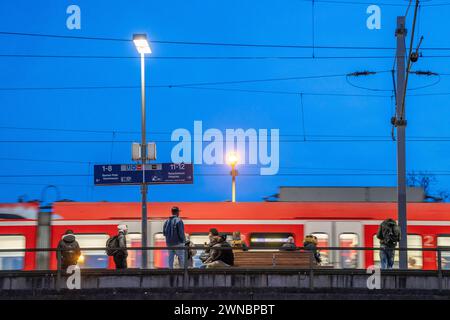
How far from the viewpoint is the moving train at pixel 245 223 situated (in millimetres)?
21391

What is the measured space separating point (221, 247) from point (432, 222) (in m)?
9.39

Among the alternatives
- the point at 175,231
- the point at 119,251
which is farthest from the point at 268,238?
the point at 119,251

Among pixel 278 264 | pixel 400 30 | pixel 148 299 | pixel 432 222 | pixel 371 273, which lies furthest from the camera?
pixel 432 222

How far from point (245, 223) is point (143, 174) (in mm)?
3470

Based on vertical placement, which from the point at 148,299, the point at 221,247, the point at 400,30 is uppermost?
the point at 400,30

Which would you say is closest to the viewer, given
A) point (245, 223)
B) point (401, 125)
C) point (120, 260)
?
point (120, 260)

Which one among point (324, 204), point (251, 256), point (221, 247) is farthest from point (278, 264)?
point (324, 204)

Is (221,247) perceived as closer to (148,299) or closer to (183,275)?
(183,275)

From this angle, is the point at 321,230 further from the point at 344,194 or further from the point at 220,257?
the point at 220,257

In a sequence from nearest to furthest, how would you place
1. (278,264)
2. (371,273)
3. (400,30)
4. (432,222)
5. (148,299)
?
1. (148,299)
2. (371,273)
3. (278,264)
4. (400,30)
5. (432,222)

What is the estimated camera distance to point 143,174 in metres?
20.7

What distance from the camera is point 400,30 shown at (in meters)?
18.2

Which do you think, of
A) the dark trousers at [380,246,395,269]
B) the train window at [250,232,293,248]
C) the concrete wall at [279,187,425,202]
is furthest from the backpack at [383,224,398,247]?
the concrete wall at [279,187,425,202]

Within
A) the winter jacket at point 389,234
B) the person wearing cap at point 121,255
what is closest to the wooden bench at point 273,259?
the person wearing cap at point 121,255
